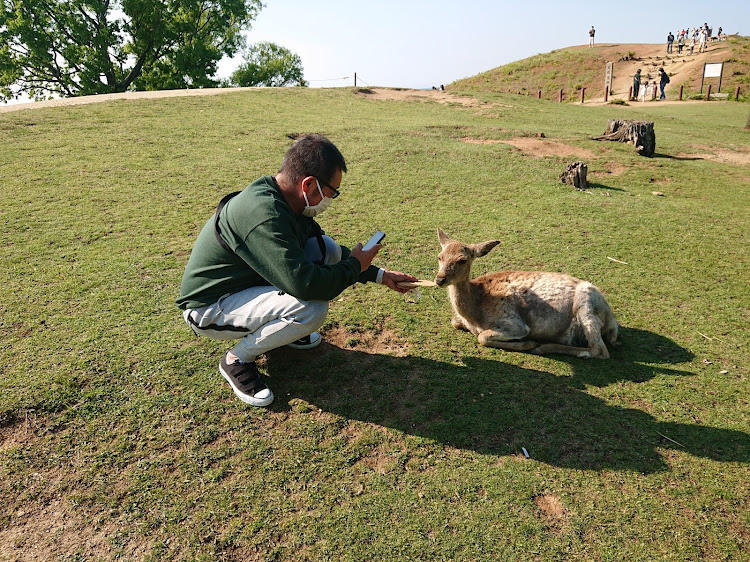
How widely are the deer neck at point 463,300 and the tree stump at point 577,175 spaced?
5.70 m

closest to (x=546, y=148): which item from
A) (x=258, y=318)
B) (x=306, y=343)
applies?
(x=306, y=343)

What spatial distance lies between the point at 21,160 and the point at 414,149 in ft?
24.5

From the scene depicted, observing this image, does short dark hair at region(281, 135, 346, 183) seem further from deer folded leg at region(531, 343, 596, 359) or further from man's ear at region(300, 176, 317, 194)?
deer folded leg at region(531, 343, 596, 359)

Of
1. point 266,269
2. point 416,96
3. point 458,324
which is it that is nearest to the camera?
point 266,269

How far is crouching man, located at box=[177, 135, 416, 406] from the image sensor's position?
3562mm

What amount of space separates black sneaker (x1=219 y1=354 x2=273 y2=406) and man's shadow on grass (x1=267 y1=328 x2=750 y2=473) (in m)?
0.14

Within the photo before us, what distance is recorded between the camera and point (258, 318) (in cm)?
385

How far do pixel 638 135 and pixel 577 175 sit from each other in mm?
3532

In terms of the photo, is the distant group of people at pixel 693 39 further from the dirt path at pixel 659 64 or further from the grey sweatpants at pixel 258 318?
the grey sweatpants at pixel 258 318

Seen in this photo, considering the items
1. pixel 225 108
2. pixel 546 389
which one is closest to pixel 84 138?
pixel 225 108

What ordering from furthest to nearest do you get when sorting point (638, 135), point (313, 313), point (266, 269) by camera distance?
point (638, 135)
point (313, 313)
point (266, 269)

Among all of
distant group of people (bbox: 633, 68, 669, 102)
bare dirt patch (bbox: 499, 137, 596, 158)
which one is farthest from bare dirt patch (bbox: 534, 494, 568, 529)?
distant group of people (bbox: 633, 68, 669, 102)

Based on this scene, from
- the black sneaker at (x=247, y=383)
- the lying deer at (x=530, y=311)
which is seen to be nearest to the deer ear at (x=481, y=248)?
the lying deer at (x=530, y=311)

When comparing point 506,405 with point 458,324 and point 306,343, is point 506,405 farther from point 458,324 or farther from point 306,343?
point 306,343
